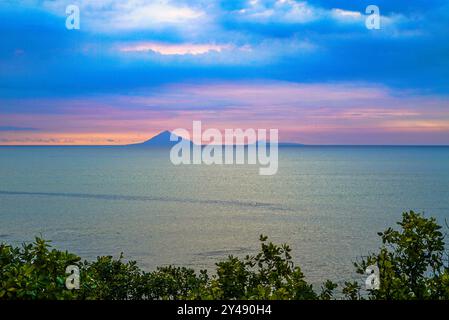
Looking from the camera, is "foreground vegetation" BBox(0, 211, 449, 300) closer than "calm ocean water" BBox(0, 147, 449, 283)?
Yes

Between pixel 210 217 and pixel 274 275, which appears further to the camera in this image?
pixel 210 217

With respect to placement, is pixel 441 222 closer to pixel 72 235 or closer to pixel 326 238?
pixel 326 238

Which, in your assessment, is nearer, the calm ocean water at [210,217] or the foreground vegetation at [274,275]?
the foreground vegetation at [274,275]

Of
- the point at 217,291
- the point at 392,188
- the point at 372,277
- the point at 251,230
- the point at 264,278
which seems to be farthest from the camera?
the point at 392,188

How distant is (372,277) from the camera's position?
1038 cm

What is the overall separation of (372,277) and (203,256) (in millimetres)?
40093

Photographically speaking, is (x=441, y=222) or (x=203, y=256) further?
(x=441, y=222)

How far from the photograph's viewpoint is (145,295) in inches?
Answer: 734

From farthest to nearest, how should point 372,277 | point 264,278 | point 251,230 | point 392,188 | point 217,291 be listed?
1. point 392,188
2. point 251,230
3. point 264,278
4. point 372,277
5. point 217,291

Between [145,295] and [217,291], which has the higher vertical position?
[217,291]
